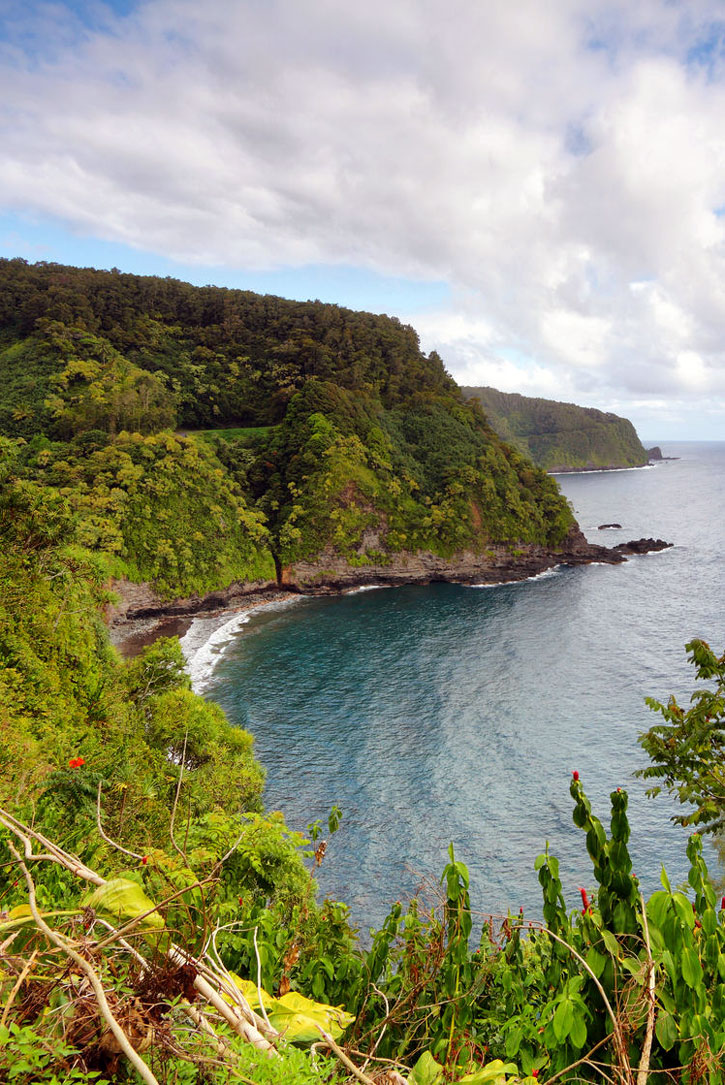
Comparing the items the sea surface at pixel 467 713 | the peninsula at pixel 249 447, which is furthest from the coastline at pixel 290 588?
the sea surface at pixel 467 713

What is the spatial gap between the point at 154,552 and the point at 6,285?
150ft

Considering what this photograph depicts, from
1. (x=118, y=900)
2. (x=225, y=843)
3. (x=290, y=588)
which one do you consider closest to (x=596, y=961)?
(x=118, y=900)

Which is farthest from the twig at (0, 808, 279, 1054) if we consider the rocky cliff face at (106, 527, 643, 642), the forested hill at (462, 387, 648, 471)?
the forested hill at (462, 387, 648, 471)

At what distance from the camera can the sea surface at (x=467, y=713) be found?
1928 cm

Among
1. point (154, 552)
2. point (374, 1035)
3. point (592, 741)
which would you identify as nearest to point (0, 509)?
point (374, 1035)

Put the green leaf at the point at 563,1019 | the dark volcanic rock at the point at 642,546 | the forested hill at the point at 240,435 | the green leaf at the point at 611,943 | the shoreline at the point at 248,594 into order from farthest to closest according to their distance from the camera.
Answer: the dark volcanic rock at the point at 642,546 < the forested hill at the point at 240,435 < the shoreline at the point at 248,594 < the green leaf at the point at 611,943 < the green leaf at the point at 563,1019

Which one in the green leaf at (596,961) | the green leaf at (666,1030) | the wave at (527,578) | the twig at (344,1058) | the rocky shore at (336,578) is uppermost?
the twig at (344,1058)

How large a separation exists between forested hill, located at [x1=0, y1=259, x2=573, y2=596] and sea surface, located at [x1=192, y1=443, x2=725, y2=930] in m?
7.99

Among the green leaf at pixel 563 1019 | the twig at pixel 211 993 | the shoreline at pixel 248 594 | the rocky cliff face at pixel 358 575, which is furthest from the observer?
the rocky cliff face at pixel 358 575

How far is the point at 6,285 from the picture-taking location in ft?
220

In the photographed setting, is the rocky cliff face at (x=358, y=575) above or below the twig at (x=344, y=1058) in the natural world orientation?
below

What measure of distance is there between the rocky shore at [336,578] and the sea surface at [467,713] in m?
3.04

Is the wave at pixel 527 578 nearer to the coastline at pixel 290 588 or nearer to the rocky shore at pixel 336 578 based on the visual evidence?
the coastline at pixel 290 588

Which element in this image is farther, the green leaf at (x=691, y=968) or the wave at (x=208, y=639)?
the wave at (x=208, y=639)
